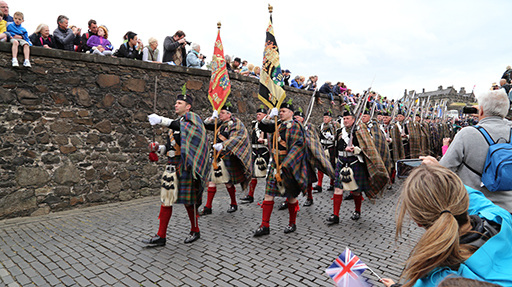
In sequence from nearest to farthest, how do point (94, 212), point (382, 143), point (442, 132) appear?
point (94, 212)
point (382, 143)
point (442, 132)

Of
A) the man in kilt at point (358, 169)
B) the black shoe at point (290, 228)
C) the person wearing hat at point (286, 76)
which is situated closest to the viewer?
the black shoe at point (290, 228)

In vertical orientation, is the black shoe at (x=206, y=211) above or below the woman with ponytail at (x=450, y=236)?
below

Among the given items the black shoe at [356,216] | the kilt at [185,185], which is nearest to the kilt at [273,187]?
the kilt at [185,185]

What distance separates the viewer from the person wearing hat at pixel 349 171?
5238 mm

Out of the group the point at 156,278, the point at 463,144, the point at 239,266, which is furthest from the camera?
the point at 239,266

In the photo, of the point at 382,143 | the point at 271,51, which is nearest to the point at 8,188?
the point at 271,51

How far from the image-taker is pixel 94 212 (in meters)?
5.72

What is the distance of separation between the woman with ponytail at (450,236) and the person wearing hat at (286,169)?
3.31m

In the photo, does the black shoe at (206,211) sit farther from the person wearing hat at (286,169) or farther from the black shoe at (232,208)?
the person wearing hat at (286,169)

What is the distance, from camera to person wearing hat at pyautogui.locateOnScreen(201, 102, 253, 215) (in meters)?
5.71

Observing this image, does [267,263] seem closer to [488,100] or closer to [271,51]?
[488,100]

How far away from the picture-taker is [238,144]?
574cm

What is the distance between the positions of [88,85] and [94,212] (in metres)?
2.42

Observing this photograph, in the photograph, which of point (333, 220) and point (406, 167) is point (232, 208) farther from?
point (406, 167)
